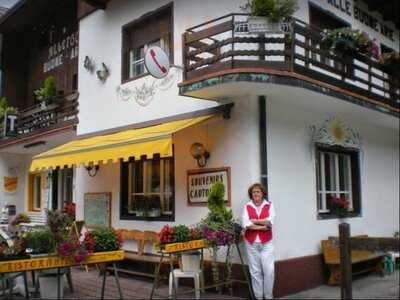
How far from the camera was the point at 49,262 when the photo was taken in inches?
261

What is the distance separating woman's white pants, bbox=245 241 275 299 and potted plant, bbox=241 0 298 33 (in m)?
3.42

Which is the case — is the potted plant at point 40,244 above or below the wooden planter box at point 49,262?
above

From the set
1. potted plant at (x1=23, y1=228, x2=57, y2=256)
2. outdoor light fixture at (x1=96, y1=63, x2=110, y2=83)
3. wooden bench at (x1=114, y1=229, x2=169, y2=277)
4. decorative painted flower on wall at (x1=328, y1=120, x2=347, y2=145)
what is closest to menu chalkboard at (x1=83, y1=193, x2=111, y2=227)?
wooden bench at (x1=114, y1=229, x2=169, y2=277)

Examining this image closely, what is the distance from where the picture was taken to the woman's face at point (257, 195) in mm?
8125

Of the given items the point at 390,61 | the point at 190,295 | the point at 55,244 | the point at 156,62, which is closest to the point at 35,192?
the point at 156,62

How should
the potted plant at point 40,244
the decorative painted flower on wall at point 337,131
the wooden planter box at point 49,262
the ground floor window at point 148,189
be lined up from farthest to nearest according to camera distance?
the decorative painted flower on wall at point 337,131 → the ground floor window at point 148,189 → the potted plant at point 40,244 → the wooden planter box at point 49,262

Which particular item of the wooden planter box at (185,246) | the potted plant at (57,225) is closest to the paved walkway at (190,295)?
the wooden planter box at (185,246)

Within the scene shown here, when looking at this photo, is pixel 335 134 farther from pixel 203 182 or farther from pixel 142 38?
pixel 142 38

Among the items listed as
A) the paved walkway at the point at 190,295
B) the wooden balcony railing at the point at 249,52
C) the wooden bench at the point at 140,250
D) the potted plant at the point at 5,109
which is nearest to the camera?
the wooden balcony railing at the point at 249,52

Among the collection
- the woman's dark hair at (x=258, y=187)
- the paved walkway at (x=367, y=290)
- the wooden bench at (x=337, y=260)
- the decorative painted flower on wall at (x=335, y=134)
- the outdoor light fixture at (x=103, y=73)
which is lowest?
the paved walkway at (x=367, y=290)

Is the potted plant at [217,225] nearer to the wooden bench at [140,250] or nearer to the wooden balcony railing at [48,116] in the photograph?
the wooden bench at [140,250]

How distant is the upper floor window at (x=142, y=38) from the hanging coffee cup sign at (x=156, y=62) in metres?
1.44

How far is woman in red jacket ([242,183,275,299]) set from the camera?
26.3ft

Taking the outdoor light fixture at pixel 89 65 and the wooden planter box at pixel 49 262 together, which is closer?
the wooden planter box at pixel 49 262
